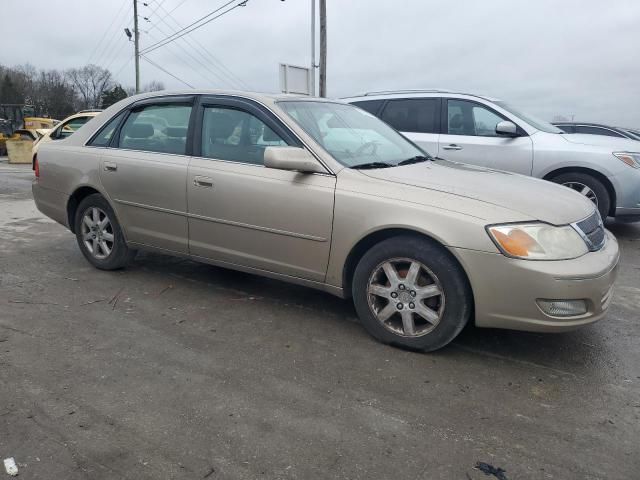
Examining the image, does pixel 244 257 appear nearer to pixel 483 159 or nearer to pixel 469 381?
pixel 469 381

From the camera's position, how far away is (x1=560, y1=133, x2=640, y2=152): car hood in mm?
6477

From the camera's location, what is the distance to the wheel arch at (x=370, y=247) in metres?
3.07

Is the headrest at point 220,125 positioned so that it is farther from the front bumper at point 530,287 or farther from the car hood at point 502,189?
the front bumper at point 530,287

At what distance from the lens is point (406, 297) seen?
3227 mm

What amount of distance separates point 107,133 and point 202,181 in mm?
1413

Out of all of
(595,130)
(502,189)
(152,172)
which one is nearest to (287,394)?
(502,189)

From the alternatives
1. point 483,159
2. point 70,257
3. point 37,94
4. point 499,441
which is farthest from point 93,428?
point 37,94

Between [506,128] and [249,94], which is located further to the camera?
[506,128]

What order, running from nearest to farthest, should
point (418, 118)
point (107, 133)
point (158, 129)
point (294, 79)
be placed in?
point (158, 129) → point (107, 133) → point (418, 118) → point (294, 79)

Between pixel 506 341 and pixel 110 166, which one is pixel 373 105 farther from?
pixel 506 341

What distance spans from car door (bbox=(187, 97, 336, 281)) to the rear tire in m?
4.34

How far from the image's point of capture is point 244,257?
3.87 metres

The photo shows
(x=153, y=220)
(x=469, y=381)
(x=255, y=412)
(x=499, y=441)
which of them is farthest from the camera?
(x=153, y=220)

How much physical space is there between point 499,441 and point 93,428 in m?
1.86
